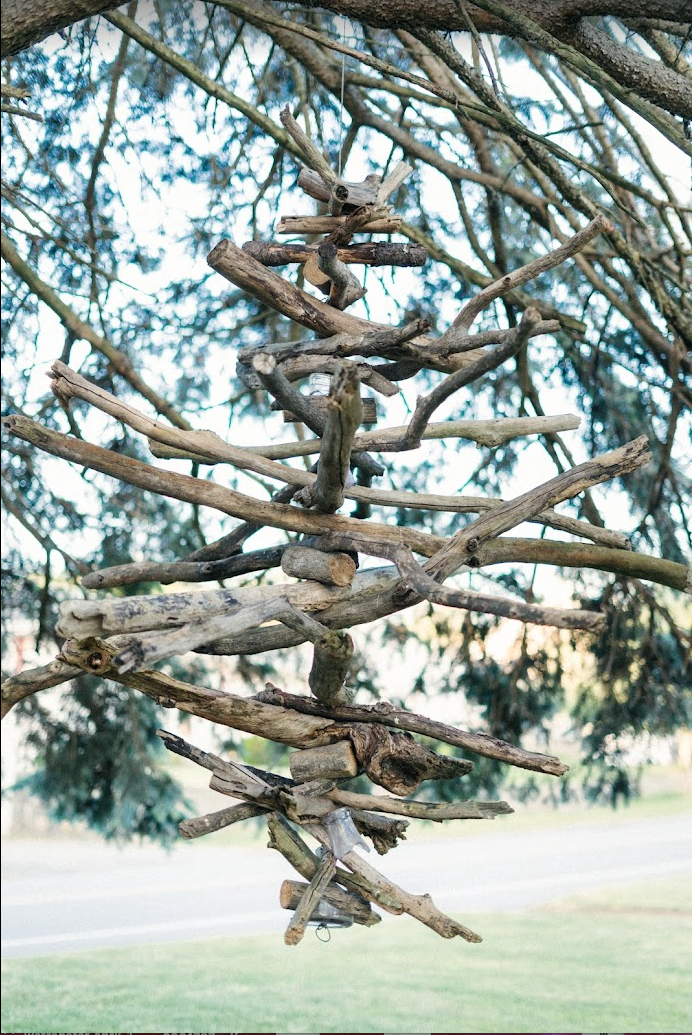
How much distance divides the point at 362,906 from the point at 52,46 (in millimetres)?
2682

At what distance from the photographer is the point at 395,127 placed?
306cm

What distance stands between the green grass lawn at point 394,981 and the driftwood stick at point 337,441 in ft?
11.6

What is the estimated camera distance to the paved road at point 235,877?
→ 21.1 ft

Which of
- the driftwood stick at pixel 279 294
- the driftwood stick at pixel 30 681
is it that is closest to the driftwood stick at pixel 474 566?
the driftwood stick at pixel 279 294

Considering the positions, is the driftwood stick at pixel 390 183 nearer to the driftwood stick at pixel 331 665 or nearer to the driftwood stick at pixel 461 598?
the driftwood stick at pixel 461 598

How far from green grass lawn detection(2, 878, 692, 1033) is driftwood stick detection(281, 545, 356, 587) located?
11.3ft

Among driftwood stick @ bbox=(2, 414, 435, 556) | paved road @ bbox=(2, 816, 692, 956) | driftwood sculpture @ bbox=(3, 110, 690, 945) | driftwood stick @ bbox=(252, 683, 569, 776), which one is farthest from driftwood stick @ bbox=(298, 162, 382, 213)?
paved road @ bbox=(2, 816, 692, 956)

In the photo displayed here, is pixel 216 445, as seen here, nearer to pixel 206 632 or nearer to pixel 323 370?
pixel 323 370

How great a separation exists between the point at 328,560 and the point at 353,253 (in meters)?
0.53

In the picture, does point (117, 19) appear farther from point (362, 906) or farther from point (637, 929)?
point (637, 929)

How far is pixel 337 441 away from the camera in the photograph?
54.3 inches

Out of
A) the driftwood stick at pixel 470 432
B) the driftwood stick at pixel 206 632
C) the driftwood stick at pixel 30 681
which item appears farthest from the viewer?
the driftwood stick at pixel 30 681

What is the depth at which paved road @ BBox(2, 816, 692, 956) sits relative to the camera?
6438mm

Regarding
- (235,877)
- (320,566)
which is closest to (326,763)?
(320,566)
